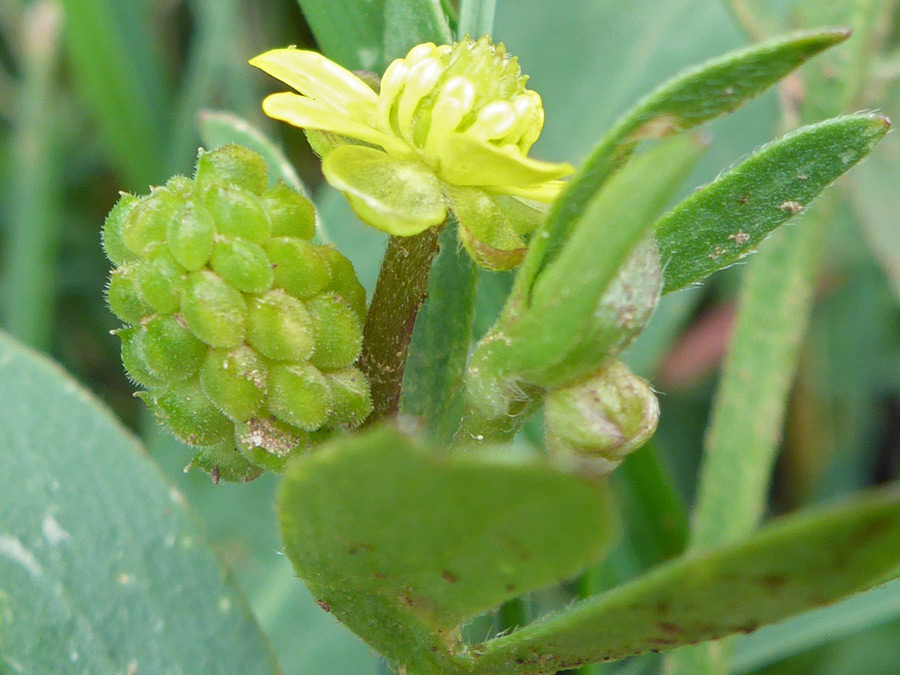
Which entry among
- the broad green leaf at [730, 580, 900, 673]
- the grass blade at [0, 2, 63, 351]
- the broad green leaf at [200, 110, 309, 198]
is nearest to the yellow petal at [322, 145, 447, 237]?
the broad green leaf at [200, 110, 309, 198]

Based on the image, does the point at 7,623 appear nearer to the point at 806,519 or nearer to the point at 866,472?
the point at 806,519

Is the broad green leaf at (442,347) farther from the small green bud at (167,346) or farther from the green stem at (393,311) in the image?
the small green bud at (167,346)

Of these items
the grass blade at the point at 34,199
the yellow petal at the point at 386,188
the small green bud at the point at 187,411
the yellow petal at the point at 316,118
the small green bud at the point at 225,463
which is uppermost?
the yellow petal at the point at 316,118

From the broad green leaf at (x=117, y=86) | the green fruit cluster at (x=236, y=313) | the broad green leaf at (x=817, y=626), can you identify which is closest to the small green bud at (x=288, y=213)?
the green fruit cluster at (x=236, y=313)

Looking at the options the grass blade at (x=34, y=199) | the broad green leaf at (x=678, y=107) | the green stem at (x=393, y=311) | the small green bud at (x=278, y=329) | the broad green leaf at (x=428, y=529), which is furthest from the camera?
the grass blade at (x=34, y=199)

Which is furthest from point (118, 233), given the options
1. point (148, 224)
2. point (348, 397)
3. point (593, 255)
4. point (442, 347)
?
point (593, 255)

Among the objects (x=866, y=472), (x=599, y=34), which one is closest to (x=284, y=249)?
(x=599, y=34)

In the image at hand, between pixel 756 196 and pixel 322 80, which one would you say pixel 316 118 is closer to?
pixel 322 80
